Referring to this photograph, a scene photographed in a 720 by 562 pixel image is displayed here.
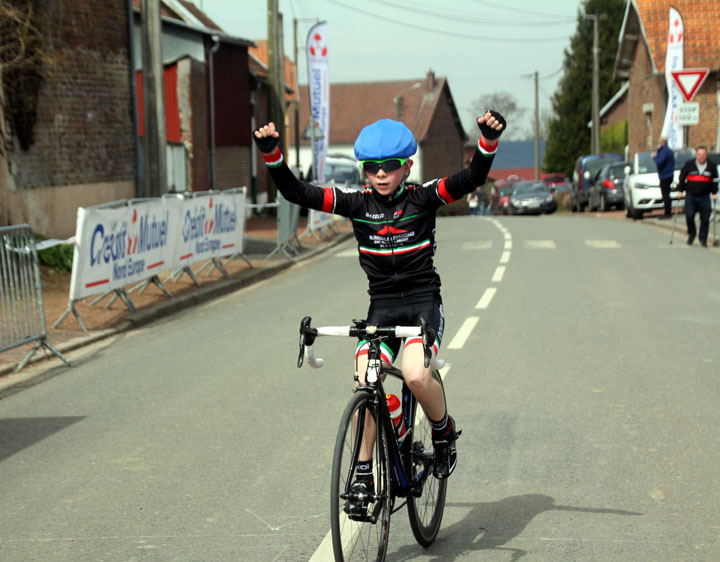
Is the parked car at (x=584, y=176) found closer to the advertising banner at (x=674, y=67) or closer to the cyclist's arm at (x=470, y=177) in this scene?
the advertising banner at (x=674, y=67)

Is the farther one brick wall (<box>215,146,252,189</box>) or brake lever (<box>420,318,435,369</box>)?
brick wall (<box>215,146,252,189</box>)

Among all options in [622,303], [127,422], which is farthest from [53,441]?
[622,303]

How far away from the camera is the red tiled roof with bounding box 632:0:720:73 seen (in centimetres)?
4081

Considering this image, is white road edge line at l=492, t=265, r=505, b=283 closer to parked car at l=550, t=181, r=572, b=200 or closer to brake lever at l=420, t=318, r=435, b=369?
brake lever at l=420, t=318, r=435, b=369

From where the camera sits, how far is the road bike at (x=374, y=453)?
12.7ft

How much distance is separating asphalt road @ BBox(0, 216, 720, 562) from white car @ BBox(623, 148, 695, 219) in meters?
17.2

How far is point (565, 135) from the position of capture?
78.6 m

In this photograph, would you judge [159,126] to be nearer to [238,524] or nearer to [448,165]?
[238,524]

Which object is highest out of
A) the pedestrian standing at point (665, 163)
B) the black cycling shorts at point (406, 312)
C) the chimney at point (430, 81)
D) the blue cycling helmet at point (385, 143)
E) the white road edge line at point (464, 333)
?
the chimney at point (430, 81)

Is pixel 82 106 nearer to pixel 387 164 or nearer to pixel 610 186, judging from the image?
pixel 387 164

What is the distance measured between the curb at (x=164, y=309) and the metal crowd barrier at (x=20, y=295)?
8.8 inches

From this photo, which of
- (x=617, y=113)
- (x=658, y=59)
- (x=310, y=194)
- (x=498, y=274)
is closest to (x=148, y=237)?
(x=498, y=274)

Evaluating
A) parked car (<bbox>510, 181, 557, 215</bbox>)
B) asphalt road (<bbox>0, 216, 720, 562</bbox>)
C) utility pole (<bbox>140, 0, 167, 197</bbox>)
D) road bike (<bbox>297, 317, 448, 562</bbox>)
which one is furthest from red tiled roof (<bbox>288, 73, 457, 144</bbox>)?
road bike (<bbox>297, 317, 448, 562</bbox>)

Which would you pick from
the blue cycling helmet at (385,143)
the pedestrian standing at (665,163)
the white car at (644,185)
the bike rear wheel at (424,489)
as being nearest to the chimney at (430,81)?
the white car at (644,185)
